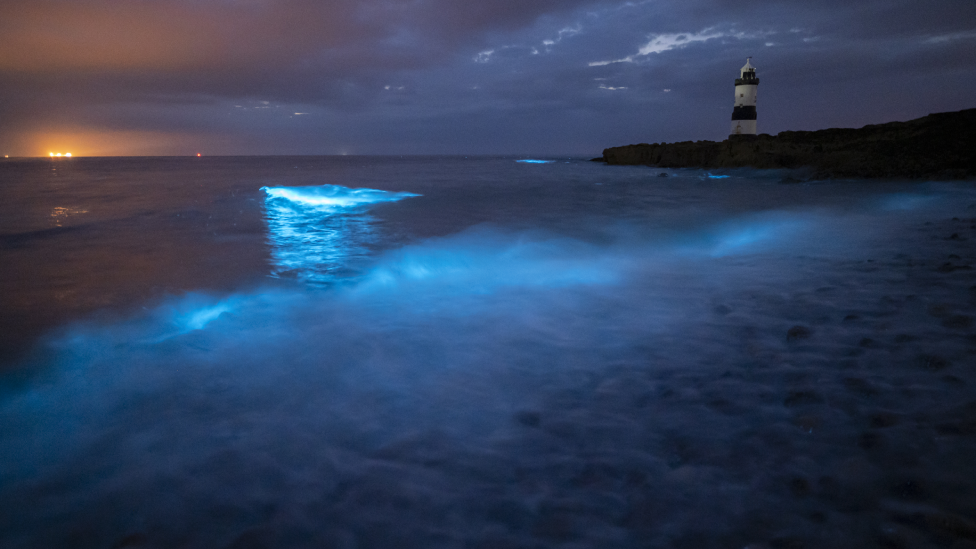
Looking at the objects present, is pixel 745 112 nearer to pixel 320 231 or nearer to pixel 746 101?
pixel 746 101

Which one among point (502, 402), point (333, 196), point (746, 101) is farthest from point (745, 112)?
point (502, 402)

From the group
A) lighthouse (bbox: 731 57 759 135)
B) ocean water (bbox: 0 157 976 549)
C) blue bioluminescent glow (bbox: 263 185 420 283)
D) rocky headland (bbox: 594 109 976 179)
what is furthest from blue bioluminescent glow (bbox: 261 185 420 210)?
lighthouse (bbox: 731 57 759 135)

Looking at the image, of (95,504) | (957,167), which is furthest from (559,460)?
(957,167)

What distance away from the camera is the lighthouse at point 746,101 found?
36.5m

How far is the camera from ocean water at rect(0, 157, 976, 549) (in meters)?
1.78

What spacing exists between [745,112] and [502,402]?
43.5 meters

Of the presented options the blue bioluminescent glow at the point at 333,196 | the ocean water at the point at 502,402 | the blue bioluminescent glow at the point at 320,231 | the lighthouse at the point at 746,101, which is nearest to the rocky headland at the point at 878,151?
the lighthouse at the point at 746,101

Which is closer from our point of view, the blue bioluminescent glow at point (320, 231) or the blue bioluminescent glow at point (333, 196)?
the blue bioluminescent glow at point (320, 231)

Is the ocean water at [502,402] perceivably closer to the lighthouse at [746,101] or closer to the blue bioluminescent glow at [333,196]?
the blue bioluminescent glow at [333,196]

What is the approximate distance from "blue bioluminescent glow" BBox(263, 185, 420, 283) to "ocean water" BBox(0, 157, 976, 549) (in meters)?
0.32

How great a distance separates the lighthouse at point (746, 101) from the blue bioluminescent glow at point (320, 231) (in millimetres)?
33643

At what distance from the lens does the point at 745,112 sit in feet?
122

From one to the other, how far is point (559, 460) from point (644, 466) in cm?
39

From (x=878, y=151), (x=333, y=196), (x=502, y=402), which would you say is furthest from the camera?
(x=333, y=196)
